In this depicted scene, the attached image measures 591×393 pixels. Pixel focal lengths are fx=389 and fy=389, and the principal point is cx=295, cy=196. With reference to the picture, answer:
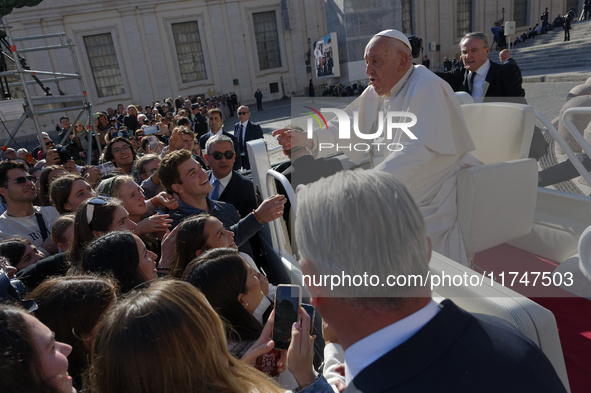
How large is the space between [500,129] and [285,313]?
221 cm

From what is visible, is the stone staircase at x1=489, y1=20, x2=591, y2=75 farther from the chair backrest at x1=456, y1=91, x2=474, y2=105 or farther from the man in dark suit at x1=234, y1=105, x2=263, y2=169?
the chair backrest at x1=456, y1=91, x2=474, y2=105

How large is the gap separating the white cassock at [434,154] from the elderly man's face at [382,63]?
0.10 meters

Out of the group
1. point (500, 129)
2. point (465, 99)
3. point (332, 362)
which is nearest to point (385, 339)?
point (332, 362)

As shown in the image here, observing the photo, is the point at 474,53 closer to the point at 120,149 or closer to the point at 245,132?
the point at 245,132

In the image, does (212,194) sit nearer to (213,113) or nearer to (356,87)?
(213,113)

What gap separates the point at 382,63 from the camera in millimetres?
2461

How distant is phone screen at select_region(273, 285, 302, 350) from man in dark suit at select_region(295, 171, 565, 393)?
1.60 feet

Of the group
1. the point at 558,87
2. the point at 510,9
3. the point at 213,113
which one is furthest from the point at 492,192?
the point at 510,9

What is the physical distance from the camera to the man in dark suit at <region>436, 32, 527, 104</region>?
3854 millimetres

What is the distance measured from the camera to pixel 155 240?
256 centimetres

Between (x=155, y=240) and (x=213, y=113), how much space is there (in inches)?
143

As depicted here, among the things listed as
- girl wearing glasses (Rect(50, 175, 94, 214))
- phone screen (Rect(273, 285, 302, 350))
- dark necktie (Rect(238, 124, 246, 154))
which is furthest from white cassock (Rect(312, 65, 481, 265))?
dark necktie (Rect(238, 124, 246, 154))

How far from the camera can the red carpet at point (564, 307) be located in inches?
75.8

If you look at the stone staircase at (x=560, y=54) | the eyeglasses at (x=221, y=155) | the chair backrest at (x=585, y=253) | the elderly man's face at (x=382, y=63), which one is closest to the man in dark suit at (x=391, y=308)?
the chair backrest at (x=585, y=253)
